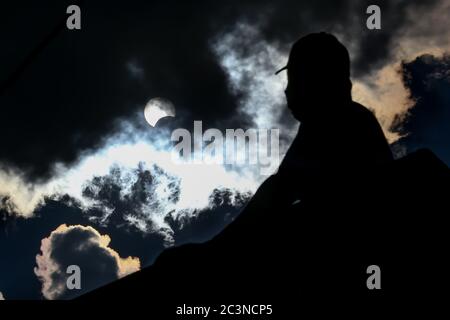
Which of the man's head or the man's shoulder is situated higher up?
the man's head

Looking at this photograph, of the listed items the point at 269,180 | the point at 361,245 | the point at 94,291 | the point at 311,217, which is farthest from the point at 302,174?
the point at 94,291

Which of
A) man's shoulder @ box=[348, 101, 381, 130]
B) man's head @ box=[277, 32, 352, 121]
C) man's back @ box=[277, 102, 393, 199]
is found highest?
man's head @ box=[277, 32, 352, 121]

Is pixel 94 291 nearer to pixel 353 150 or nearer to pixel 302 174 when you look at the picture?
pixel 302 174

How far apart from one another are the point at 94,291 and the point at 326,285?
4.37 feet

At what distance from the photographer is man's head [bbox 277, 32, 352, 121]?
2.64 meters

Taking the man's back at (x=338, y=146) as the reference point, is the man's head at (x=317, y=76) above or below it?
above

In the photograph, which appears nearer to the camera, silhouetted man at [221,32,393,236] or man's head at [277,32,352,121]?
silhouetted man at [221,32,393,236]

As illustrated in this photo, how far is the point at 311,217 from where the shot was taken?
2.07 m

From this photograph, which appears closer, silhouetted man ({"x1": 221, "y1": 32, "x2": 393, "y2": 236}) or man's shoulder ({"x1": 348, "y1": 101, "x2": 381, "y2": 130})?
silhouetted man ({"x1": 221, "y1": 32, "x2": 393, "y2": 236})

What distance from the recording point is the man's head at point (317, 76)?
8.67 ft

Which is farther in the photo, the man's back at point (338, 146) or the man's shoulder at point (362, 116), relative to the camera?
the man's shoulder at point (362, 116)

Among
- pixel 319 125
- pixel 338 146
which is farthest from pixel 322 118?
pixel 338 146

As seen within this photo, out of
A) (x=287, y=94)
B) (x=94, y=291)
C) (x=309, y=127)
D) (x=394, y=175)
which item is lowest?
(x=94, y=291)

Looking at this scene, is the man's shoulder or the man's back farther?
the man's shoulder
